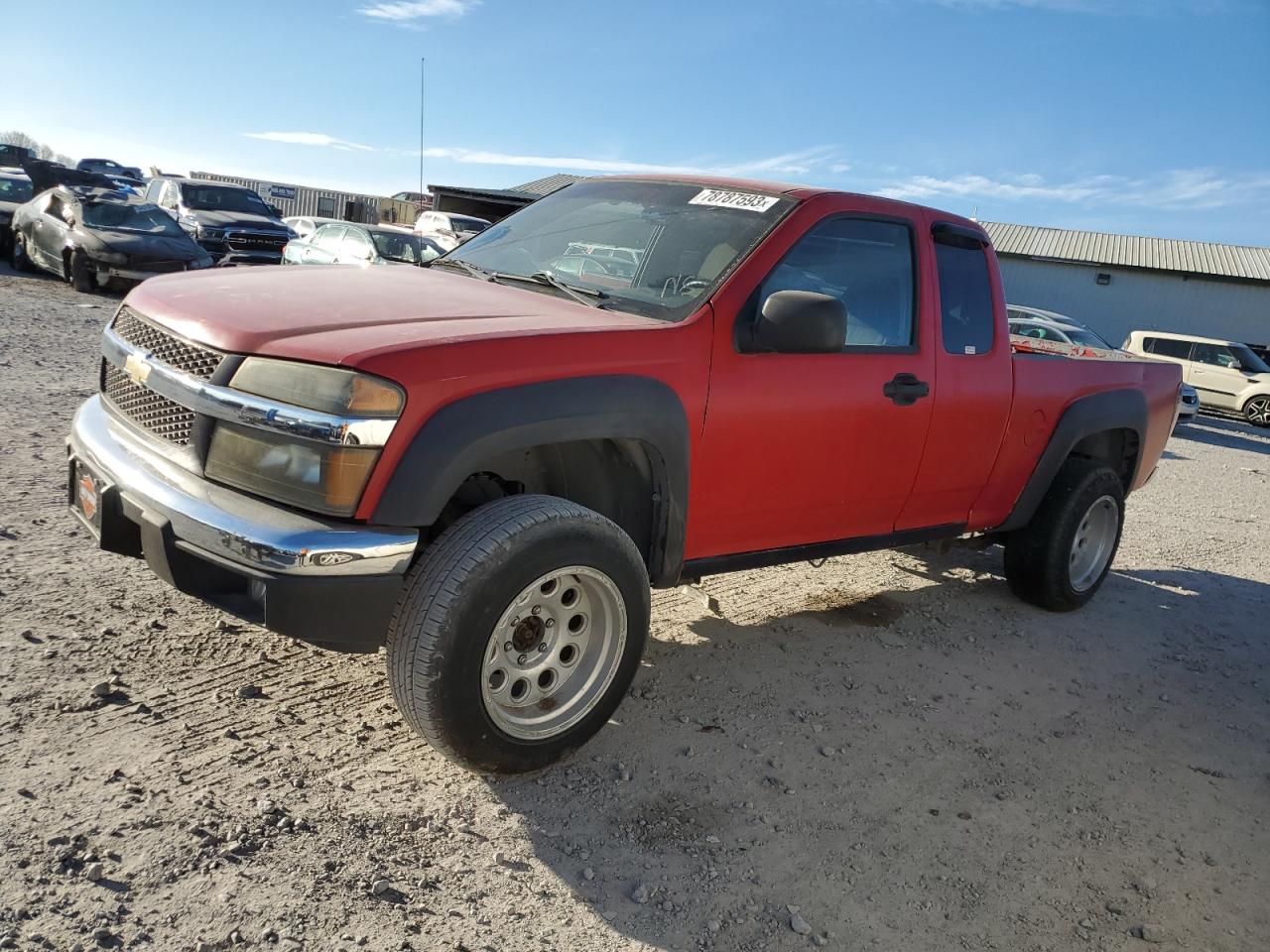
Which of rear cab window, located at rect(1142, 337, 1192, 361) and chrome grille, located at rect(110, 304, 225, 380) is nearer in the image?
chrome grille, located at rect(110, 304, 225, 380)

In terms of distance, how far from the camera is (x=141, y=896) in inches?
90.1

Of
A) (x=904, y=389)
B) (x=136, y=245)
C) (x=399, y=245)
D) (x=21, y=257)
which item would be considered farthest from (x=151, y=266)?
(x=904, y=389)

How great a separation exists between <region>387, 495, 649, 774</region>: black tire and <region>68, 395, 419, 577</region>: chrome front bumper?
0.49 feet

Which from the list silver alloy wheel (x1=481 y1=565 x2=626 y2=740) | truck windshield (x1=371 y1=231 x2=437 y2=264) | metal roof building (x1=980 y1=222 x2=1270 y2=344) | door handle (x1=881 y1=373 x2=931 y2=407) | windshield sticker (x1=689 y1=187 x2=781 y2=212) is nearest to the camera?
silver alloy wheel (x1=481 y1=565 x2=626 y2=740)

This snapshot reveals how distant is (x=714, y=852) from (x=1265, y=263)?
4118 cm

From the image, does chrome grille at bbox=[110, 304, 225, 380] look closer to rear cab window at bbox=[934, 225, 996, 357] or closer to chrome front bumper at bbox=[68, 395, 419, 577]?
chrome front bumper at bbox=[68, 395, 419, 577]

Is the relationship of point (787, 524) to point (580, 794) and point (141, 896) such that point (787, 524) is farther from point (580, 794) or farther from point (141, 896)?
point (141, 896)

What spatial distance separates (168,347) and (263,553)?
0.89 metres

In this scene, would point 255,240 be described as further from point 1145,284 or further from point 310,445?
point 1145,284

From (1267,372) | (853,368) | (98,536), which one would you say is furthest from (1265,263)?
(98,536)

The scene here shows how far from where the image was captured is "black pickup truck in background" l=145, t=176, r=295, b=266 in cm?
1850

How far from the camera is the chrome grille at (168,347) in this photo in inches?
109

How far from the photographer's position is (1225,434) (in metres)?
17.2

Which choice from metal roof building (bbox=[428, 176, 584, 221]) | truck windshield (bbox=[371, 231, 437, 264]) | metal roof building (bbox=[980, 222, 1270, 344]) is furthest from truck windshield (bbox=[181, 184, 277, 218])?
metal roof building (bbox=[980, 222, 1270, 344])
